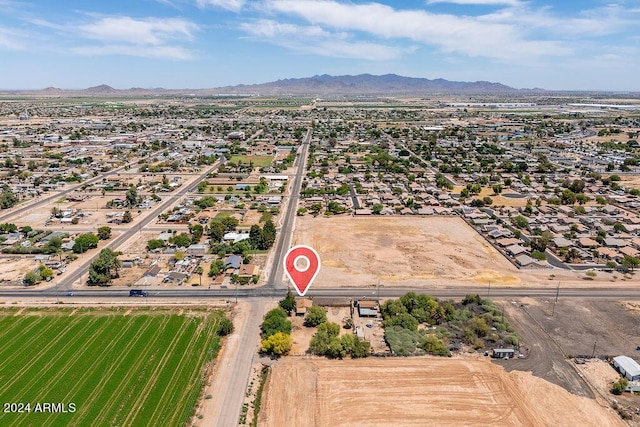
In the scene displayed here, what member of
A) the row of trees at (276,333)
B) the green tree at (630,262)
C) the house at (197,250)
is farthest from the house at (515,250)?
the house at (197,250)

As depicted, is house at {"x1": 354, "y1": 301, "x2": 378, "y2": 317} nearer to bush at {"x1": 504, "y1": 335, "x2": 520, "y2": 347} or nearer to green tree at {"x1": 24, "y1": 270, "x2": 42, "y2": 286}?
bush at {"x1": 504, "y1": 335, "x2": 520, "y2": 347}

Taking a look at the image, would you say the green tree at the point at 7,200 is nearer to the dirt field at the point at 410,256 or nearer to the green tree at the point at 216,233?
the green tree at the point at 216,233

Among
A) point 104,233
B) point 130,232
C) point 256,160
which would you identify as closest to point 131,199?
point 130,232

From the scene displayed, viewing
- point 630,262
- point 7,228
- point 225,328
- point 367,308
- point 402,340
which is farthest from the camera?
point 7,228

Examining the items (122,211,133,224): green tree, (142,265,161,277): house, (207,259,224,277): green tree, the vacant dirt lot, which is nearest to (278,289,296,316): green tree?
the vacant dirt lot

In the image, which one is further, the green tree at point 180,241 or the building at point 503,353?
the green tree at point 180,241

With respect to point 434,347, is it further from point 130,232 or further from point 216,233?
point 130,232

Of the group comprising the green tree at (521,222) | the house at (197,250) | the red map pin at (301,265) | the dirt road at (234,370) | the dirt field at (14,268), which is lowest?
the dirt road at (234,370)
